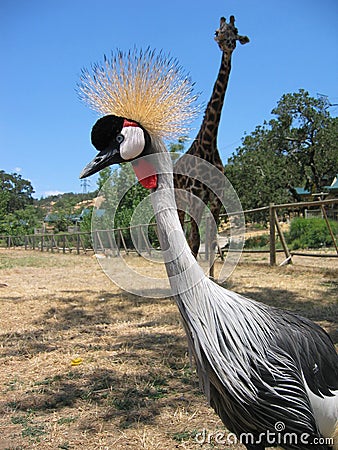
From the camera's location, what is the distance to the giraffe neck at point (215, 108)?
243 inches

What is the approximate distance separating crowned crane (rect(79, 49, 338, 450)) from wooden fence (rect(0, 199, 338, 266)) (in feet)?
18.1

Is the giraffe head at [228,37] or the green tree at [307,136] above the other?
the green tree at [307,136]

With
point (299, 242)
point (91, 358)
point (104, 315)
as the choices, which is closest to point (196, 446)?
point (91, 358)

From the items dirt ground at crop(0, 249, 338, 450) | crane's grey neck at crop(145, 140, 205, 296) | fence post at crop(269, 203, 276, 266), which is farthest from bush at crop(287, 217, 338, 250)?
crane's grey neck at crop(145, 140, 205, 296)

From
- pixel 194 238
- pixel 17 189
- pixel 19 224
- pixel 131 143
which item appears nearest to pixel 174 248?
pixel 131 143

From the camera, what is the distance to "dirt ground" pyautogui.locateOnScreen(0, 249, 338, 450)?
8.48 ft

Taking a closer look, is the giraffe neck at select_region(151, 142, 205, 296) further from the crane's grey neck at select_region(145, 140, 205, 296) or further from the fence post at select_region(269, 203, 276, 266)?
the fence post at select_region(269, 203, 276, 266)

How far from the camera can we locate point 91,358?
3918mm

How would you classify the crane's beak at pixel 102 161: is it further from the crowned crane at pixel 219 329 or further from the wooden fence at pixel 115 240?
the wooden fence at pixel 115 240

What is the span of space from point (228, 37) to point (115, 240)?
30.8 feet

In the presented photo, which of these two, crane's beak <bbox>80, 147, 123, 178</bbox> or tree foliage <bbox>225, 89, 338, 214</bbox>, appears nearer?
crane's beak <bbox>80, 147, 123, 178</bbox>

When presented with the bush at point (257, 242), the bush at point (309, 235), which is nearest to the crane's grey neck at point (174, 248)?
the bush at point (309, 235)

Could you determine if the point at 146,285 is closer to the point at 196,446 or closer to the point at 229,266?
the point at 229,266

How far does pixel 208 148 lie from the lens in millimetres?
6195
